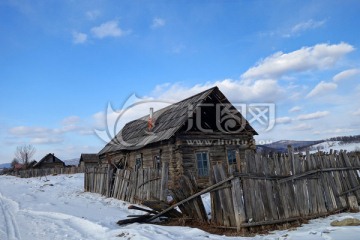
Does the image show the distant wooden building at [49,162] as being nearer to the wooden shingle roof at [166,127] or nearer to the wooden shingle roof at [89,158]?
the wooden shingle roof at [89,158]

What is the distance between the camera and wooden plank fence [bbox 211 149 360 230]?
7.58 meters

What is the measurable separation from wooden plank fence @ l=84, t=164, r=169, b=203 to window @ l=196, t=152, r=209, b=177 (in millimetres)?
4192

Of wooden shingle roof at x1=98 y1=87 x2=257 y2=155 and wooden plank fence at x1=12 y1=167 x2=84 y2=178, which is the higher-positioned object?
wooden shingle roof at x1=98 y1=87 x2=257 y2=155

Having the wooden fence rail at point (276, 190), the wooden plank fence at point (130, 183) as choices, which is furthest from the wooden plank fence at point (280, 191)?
the wooden plank fence at point (130, 183)

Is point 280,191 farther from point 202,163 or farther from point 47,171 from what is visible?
point 47,171

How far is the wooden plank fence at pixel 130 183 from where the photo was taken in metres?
12.5

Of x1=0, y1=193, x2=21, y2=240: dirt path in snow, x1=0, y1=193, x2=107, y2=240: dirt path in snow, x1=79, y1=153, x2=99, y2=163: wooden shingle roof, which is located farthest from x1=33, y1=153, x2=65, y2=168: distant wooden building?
x1=0, y1=193, x2=107, y2=240: dirt path in snow

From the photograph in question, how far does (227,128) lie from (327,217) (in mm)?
10272

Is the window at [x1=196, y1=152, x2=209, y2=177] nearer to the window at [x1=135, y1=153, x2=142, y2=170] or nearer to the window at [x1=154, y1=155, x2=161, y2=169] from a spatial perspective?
the window at [x1=154, y1=155, x2=161, y2=169]

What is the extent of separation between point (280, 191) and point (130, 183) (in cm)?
797

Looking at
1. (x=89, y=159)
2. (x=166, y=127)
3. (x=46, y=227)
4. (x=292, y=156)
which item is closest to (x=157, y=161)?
(x=166, y=127)

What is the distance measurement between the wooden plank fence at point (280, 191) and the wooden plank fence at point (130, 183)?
345cm

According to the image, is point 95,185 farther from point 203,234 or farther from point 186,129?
point 203,234

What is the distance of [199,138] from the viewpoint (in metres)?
17.6
